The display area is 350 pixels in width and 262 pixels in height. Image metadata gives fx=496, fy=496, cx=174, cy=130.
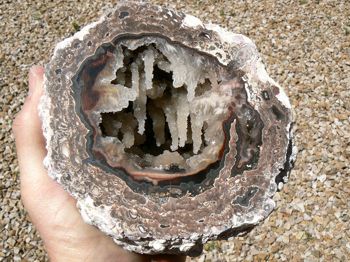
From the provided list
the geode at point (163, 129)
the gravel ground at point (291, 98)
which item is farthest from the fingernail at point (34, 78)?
the gravel ground at point (291, 98)

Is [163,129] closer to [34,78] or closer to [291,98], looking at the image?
[34,78]

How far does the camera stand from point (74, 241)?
1608 millimetres

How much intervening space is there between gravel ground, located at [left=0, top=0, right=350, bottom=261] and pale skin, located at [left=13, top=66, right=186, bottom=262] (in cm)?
98

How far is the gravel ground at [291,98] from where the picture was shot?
2.50 m

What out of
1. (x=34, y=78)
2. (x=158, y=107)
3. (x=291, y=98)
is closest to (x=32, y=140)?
(x=34, y=78)

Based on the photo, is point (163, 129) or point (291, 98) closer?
point (163, 129)

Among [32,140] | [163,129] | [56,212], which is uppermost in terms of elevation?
[163,129]

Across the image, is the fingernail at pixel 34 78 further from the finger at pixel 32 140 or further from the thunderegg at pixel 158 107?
the thunderegg at pixel 158 107

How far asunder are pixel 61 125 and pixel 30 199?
51cm

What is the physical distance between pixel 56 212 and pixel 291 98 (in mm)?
1821

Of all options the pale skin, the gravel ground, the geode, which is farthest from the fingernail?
the gravel ground

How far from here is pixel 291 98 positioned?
299cm

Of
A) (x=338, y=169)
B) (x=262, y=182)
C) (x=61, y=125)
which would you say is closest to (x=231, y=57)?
(x=262, y=182)

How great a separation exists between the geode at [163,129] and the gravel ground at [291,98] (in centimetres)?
123
